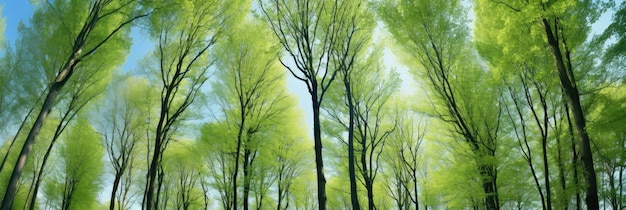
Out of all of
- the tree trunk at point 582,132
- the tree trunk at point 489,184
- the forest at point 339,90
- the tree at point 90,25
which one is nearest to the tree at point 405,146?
the forest at point 339,90

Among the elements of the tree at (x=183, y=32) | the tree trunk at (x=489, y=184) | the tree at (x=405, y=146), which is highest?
the tree at (x=183, y=32)

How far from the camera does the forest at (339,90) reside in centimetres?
782

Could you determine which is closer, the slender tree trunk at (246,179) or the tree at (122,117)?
the slender tree trunk at (246,179)

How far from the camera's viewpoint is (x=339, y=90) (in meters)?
11.9

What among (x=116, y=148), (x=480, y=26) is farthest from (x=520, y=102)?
(x=116, y=148)

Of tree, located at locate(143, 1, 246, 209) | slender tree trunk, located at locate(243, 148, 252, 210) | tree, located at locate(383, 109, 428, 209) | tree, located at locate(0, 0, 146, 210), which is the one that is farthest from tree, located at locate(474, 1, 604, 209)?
slender tree trunk, located at locate(243, 148, 252, 210)

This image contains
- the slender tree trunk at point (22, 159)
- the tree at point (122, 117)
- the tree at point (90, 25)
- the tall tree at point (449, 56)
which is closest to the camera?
the slender tree trunk at point (22, 159)

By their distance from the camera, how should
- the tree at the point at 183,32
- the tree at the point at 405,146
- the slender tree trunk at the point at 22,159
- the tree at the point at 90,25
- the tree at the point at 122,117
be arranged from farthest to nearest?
1. the tree at the point at 122,117
2. the tree at the point at 405,146
3. the tree at the point at 183,32
4. the tree at the point at 90,25
5. the slender tree trunk at the point at 22,159

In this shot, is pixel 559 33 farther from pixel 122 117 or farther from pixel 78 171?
pixel 78 171

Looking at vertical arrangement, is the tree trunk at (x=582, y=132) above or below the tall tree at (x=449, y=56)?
below

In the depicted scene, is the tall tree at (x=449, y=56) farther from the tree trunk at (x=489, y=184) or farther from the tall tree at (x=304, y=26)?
the tall tree at (x=304, y=26)

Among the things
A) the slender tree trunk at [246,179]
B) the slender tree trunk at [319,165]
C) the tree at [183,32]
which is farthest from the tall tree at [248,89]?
the slender tree trunk at [319,165]

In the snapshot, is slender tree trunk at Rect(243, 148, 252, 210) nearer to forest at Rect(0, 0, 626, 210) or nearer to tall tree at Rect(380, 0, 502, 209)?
forest at Rect(0, 0, 626, 210)

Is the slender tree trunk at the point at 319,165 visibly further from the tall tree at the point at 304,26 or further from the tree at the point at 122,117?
the tree at the point at 122,117
